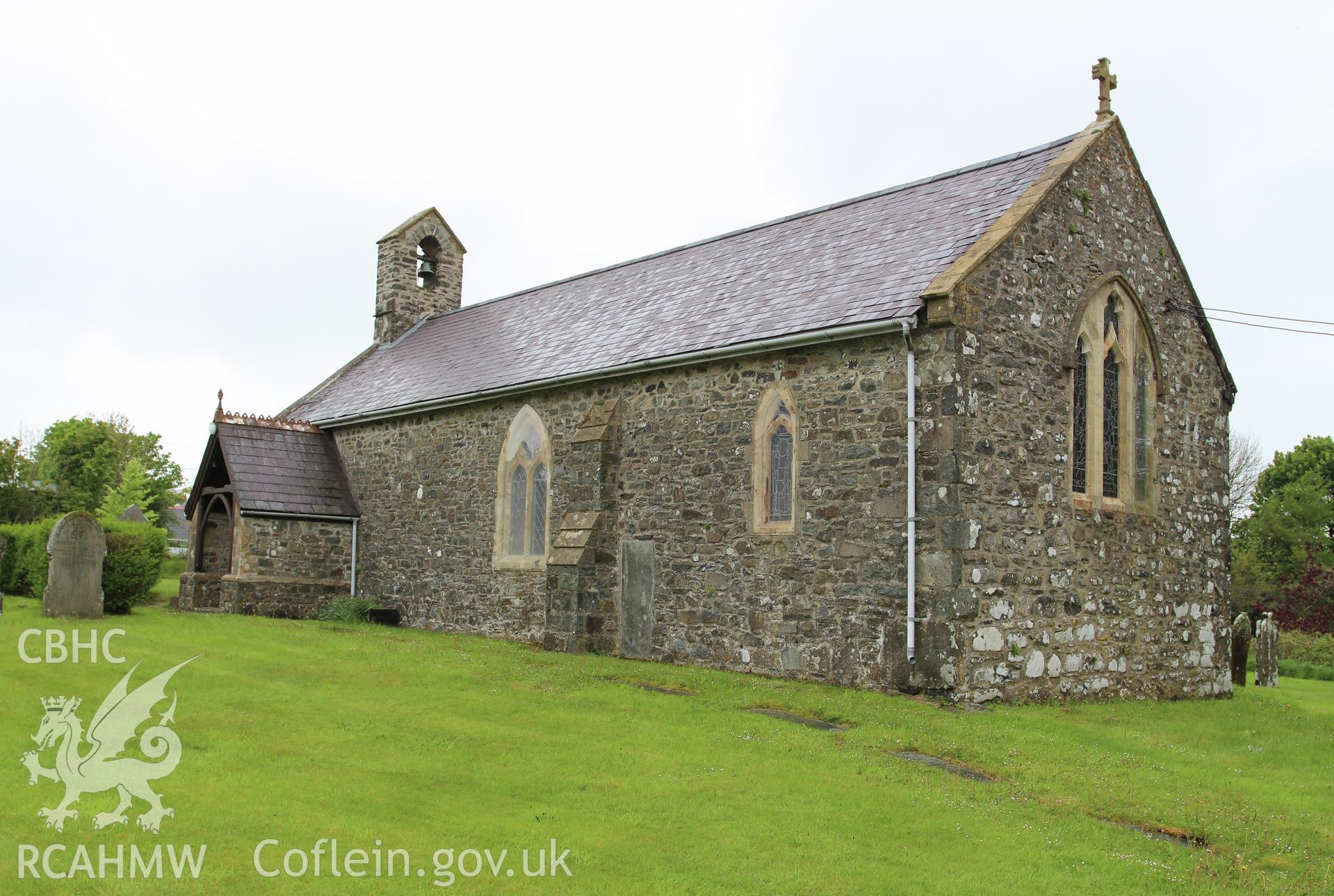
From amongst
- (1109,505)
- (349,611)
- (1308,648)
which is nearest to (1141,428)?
(1109,505)

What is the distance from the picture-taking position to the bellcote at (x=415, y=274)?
29.4 metres

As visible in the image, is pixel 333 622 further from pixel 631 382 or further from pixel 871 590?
pixel 871 590

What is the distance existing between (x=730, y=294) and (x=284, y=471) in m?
11.5

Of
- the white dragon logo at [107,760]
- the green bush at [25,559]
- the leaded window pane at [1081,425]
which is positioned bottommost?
the white dragon logo at [107,760]

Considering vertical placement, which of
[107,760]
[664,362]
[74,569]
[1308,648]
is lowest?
[1308,648]

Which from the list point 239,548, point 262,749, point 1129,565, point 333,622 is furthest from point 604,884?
point 239,548

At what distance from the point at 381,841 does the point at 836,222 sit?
1403cm

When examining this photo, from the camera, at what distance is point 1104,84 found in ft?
52.0

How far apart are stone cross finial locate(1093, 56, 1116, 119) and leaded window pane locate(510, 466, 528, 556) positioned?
10897 mm

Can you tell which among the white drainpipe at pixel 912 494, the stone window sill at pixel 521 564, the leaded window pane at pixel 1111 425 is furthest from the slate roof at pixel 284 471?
the leaded window pane at pixel 1111 425

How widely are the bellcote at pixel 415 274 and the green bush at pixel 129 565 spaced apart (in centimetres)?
1071

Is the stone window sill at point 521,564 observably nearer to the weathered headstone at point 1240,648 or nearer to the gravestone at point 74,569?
the gravestone at point 74,569

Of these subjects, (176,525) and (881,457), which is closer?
(881,457)

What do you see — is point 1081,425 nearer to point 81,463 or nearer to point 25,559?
point 25,559
